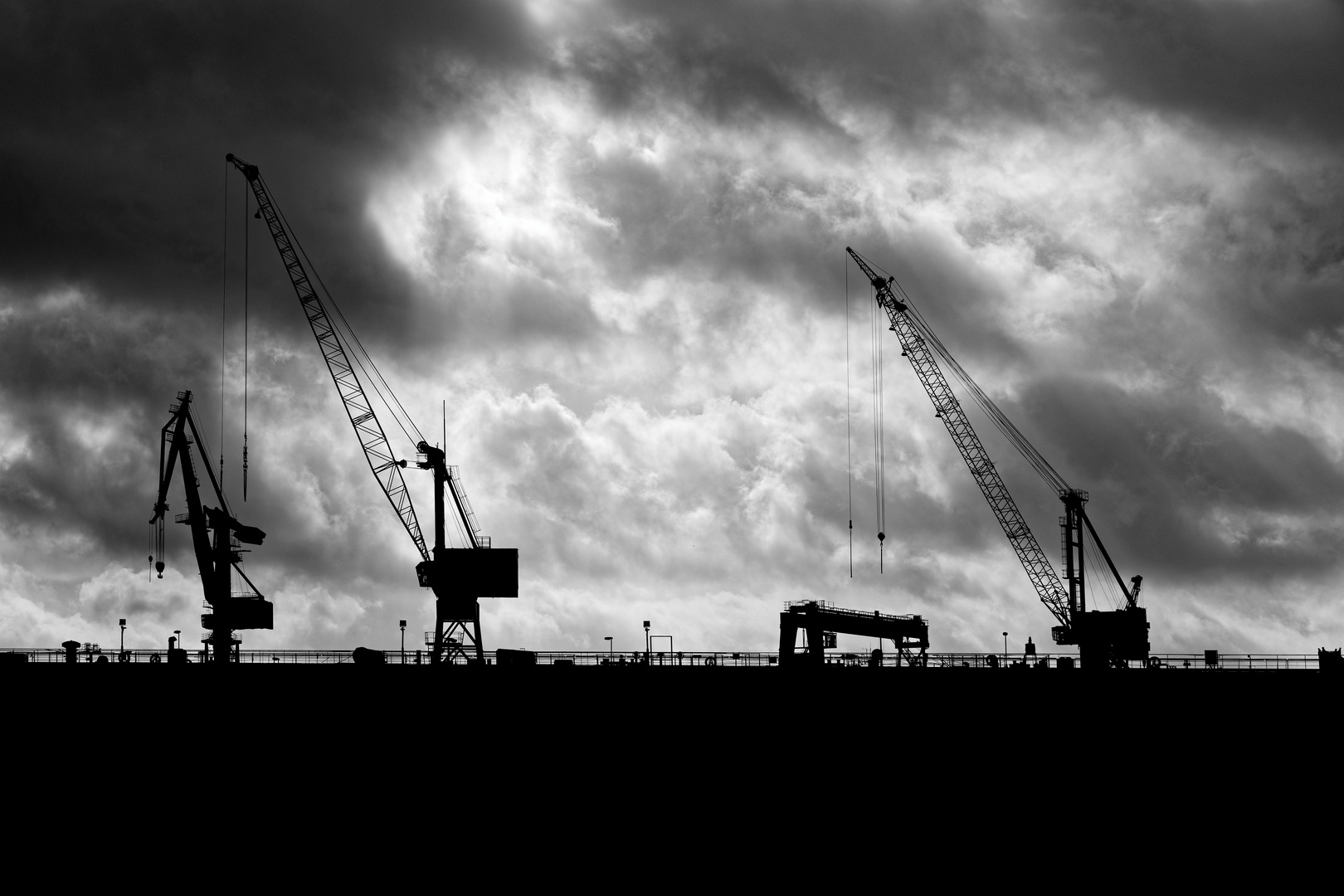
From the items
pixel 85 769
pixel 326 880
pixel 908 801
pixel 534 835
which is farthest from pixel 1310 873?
pixel 85 769

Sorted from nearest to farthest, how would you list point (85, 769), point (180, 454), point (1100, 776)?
point (85, 769), point (1100, 776), point (180, 454)

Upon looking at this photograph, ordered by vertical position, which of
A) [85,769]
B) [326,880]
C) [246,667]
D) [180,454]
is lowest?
[326,880]

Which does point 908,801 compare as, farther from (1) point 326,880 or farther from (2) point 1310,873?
(1) point 326,880

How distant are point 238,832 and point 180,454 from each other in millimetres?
78342

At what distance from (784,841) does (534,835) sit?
16524mm

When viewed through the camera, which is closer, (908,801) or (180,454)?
(908,801)

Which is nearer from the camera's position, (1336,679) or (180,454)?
(1336,679)

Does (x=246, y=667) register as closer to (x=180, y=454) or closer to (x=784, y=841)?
(x=784, y=841)

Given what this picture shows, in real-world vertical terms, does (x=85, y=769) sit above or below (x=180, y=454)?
below

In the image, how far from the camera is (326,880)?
9606 centimetres

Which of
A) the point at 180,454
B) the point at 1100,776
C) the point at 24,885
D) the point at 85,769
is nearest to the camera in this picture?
the point at 24,885

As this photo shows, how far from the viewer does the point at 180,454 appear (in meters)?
168

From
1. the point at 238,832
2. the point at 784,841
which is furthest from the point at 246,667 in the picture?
the point at 784,841

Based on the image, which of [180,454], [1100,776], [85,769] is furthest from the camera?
[180,454]
